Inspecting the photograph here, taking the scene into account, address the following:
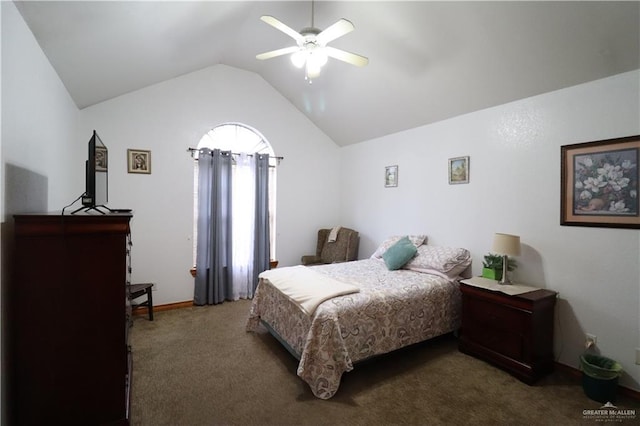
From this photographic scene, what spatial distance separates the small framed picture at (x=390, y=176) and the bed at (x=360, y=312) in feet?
3.63

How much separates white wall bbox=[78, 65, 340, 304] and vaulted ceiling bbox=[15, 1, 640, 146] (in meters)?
0.25

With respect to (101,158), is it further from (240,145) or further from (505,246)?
(505,246)

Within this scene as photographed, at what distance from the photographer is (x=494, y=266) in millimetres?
2877

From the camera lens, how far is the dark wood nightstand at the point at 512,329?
2342 millimetres

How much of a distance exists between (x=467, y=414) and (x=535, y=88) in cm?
273

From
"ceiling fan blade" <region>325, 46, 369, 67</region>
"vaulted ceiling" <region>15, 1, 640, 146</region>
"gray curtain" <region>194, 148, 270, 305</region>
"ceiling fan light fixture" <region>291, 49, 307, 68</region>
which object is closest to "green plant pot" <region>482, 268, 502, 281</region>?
"vaulted ceiling" <region>15, 1, 640, 146</region>

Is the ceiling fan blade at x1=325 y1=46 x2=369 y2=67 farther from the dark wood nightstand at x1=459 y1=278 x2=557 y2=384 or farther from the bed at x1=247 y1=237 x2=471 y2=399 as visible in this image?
the dark wood nightstand at x1=459 y1=278 x2=557 y2=384

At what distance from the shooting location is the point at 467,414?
1994 mm

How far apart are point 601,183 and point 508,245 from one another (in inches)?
32.1

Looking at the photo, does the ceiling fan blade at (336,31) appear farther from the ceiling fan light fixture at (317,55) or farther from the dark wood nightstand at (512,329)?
the dark wood nightstand at (512,329)

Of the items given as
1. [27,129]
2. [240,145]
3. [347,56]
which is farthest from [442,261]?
[27,129]

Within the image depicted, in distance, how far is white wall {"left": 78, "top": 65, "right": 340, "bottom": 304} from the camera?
12.0 feet

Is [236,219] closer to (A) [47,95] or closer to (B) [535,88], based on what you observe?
(A) [47,95]

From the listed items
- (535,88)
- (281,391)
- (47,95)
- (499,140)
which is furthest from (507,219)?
(47,95)
